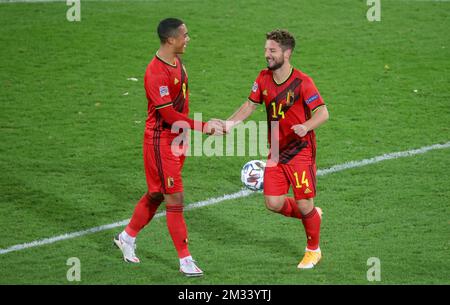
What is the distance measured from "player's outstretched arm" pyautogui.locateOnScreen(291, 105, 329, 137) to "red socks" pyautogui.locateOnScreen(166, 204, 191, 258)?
132cm

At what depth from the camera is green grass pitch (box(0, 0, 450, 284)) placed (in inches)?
347

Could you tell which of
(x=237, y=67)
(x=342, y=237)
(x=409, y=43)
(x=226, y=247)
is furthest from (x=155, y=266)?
(x=409, y=43)

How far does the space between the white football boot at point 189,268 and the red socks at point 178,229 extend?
0.18 feet

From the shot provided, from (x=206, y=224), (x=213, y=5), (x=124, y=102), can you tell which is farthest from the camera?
(x=213, y=5)

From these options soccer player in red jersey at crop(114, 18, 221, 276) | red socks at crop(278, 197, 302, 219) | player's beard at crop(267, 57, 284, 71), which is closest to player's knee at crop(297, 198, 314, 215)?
red socks at crop(278, 197, 302, 219)

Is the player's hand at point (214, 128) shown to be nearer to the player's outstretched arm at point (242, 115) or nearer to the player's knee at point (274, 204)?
the player's outstretched arm at point (242, 115)

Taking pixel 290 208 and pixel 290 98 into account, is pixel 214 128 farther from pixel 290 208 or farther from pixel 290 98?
pixel 290 208

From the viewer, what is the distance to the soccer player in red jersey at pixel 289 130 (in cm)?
834

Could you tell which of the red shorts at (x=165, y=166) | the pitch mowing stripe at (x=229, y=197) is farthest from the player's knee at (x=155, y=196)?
the pitch mowing stripe at (x=229, y=197)

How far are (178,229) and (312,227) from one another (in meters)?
1.26

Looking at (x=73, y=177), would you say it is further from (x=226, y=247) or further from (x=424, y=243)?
(x=424, y=243)

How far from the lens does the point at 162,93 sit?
27.0 feet

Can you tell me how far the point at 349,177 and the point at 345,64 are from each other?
4.29 meters

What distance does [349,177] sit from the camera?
1102 centimetres
